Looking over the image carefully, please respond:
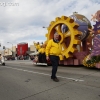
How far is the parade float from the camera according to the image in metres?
12.6

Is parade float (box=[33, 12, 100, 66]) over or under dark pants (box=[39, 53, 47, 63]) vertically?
over

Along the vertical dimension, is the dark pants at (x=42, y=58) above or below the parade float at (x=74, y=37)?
below

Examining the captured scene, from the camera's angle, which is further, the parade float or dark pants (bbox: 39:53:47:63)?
dark pants (bbox: 39:53:47:63)

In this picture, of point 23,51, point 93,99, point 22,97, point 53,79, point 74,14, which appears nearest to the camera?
point 93,99

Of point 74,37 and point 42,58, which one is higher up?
point 74,37

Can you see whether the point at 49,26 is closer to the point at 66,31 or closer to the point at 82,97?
the point at 66,31

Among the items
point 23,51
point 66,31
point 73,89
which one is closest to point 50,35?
point 66,31

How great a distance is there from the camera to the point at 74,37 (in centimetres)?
1250

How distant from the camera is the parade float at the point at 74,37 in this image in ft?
41.5

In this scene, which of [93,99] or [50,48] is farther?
[50,48]

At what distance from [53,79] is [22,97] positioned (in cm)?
232

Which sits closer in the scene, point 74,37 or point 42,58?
point 74,37

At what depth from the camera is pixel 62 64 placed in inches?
559

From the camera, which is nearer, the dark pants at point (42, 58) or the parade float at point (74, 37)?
the parade float at point (74, 37)
